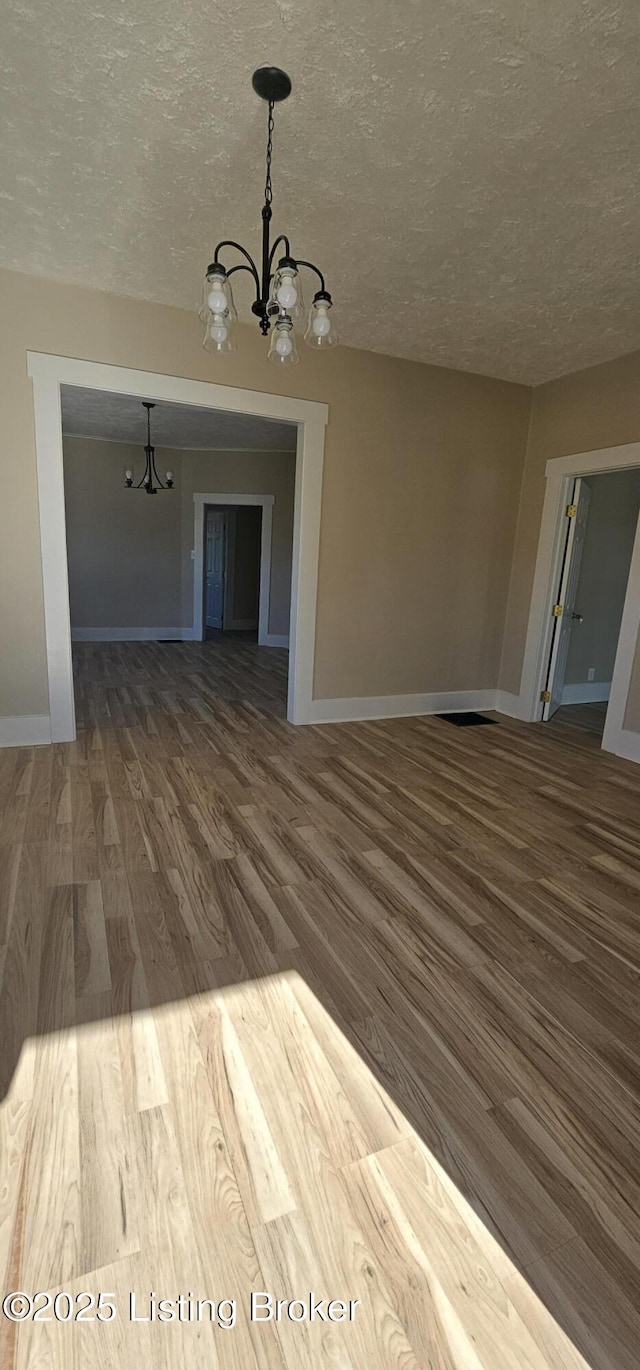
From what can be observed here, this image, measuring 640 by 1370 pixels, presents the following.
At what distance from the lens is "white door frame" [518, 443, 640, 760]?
399cm

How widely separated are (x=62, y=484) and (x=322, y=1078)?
135 inches

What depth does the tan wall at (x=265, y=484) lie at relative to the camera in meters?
7.88

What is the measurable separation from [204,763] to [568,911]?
222 centimetres

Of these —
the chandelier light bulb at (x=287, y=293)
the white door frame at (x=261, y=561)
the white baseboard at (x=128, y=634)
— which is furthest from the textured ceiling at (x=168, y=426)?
the chandelier light bulb at (x=287, y=293)

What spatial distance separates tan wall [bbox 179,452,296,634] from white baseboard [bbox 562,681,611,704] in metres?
3.94

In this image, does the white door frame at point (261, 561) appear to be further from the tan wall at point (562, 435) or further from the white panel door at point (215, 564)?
the tan wall at point (562, 435)

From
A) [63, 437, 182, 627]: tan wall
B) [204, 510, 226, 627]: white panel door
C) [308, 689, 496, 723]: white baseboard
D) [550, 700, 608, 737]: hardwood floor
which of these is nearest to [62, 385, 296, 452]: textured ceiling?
[63, 437, 182, 627]: tan wall

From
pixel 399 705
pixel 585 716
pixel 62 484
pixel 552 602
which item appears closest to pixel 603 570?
pixel 552 602

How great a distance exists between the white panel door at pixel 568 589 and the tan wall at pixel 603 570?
39 cm

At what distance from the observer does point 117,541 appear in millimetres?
7941

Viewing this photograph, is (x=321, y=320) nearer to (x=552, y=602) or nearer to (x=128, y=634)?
(x=552, y=602)

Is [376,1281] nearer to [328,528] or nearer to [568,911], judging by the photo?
[568,911]

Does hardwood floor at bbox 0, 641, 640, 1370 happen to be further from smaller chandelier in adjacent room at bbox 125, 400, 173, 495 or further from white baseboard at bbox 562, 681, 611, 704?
smaller chandelier in adjacent room at bbox 125, 400, 173, 495

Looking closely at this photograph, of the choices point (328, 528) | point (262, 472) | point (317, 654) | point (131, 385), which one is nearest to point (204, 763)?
point (317, 654)
